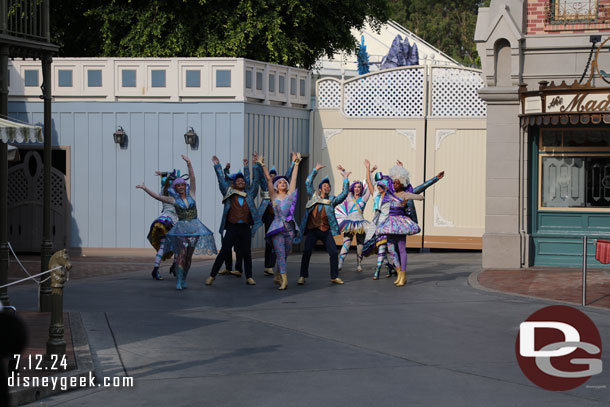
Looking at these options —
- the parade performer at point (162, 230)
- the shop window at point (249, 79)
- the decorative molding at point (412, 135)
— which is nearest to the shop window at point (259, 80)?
the shop window at point (249, 79)

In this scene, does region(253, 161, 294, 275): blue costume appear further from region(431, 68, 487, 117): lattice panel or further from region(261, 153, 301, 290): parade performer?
region(431, 68, 487, 117): lattice panel

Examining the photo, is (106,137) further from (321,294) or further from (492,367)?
(492,367)

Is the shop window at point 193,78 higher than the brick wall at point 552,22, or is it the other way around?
the brick wall at point 552,22

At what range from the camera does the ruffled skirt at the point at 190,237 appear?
45.8ft

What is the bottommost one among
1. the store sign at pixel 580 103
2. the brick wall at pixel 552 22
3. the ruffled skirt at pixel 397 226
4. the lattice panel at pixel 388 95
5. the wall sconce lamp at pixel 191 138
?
the ruffled skirt at pixel 397 226

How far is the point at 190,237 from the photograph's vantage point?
13992 mm

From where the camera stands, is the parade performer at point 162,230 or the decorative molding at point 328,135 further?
the decorative molding at point 328,135

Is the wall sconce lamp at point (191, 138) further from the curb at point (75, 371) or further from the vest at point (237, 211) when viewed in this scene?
the curb at point (75, 371)

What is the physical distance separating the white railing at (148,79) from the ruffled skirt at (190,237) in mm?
6106

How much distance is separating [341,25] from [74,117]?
10.6 m

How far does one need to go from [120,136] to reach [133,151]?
0.41m

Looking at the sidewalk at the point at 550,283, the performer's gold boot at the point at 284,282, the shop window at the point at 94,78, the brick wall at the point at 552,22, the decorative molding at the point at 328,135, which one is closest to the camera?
the sidewalk at the point at 550,283

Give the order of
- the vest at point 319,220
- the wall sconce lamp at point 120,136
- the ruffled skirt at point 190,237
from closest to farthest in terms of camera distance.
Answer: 1. the ruffled skirt at point 190,237
2. the vest at point 319,220
3. the wall sconce lamp at point 120,136

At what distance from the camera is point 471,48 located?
6250 centimetres
